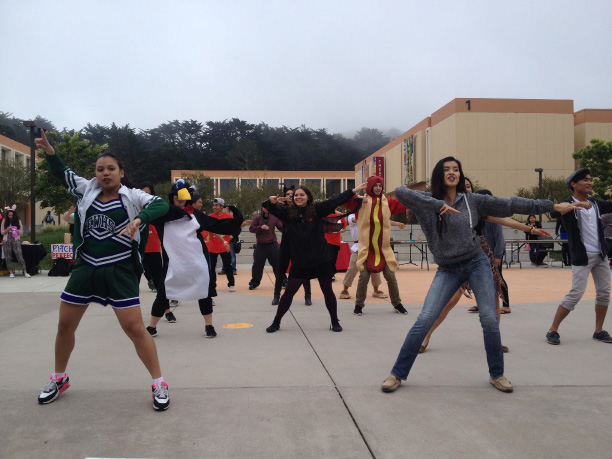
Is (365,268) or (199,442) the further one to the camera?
(365,268)

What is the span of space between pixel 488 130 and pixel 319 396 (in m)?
36.4

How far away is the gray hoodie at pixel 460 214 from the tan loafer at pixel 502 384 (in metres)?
0.91

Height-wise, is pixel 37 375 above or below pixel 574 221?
below

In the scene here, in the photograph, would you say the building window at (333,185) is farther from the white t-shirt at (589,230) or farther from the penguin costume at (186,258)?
the white t-shirt at (589,230)

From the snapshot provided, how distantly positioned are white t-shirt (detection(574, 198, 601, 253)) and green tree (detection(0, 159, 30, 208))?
4232 centimetres

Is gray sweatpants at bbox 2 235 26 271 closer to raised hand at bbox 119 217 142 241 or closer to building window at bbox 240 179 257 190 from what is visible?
raised hand at bbox 119 217 142 241

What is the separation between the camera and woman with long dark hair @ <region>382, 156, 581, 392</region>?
12.8ft

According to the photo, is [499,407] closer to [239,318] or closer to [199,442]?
[199,442]

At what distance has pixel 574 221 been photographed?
557 centimetres

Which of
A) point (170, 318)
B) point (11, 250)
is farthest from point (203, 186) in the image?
point (170, 318)

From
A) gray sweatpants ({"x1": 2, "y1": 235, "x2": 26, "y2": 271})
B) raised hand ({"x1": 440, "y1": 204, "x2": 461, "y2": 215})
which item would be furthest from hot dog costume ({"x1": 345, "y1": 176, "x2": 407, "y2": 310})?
gray sweatpants ({"x1": 2, "y1": 235, "x2": 26, "y2": 271})

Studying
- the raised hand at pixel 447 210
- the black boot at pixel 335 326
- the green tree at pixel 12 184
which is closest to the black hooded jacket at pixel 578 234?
the raised hand at pixel 447 210

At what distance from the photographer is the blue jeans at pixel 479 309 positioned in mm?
3930

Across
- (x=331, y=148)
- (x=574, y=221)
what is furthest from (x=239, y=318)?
(x=331, y=148)
